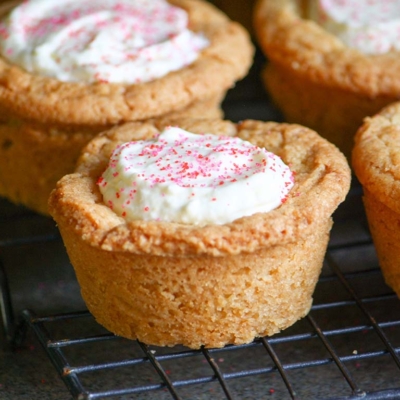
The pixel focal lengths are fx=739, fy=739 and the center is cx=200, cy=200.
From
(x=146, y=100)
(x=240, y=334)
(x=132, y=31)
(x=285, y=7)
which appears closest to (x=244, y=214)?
(x=240, y=334)

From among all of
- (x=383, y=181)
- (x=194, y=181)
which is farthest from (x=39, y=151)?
A: (x=383, y=181)

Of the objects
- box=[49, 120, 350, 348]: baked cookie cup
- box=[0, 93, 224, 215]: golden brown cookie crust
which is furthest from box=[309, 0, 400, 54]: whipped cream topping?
box=[49, 120, 350, 348]: baked cookie cup

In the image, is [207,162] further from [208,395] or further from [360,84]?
[360,84]

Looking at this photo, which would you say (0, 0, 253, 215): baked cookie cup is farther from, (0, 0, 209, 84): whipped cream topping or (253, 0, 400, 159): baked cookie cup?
(253, 0, 400, 159): baked cookie cup

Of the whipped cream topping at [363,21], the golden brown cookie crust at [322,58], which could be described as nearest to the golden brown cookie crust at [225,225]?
the golden brown cookie crust at [322,58]

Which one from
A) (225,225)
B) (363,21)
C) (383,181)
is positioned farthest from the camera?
(363,21)

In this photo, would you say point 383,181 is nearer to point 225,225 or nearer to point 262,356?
point 225,225
